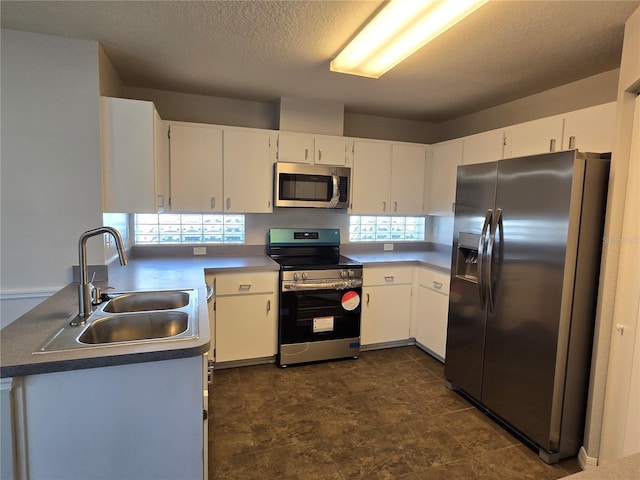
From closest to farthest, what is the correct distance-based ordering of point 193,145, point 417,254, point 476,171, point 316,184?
1. point 476,171
2. point 193,145
3. point 316,184
4. point 417,254

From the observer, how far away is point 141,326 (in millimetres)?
1678

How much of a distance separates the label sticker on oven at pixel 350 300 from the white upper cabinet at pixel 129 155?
5.55 ft

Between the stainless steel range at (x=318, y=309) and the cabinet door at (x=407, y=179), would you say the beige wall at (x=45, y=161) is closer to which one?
the stainless steel range at (x=318, y=309)

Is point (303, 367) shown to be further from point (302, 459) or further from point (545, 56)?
point (545, 56)

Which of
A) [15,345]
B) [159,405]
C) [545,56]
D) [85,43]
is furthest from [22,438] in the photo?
[545,56]

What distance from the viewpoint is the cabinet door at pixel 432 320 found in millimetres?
3148

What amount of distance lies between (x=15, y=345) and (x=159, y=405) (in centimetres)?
55

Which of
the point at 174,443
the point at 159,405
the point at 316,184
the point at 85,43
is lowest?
the point at 174,443

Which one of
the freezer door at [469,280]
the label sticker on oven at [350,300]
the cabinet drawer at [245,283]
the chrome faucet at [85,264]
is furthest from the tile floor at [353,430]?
the chrome faucet at [85,264]

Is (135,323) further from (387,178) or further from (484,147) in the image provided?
(484,147)

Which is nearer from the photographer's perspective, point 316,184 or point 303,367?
point 303,367

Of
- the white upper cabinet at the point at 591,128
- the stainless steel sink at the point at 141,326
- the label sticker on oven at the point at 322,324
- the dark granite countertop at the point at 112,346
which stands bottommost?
the label sticker on oven at the point at 322,324

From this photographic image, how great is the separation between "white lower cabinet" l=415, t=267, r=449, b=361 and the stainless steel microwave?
1049mm

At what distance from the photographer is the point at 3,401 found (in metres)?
1.14
